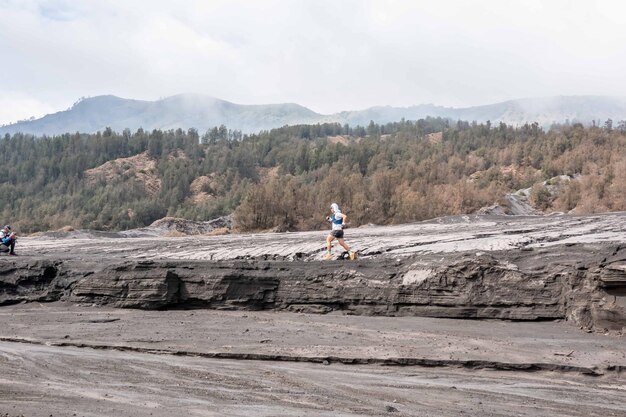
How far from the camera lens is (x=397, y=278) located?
49.8 ft

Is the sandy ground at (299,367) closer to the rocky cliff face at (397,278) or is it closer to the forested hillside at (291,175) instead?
the rocky cliff face at (397,278)

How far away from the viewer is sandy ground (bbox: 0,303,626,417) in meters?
8.88

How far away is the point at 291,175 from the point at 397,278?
49729 millimetres

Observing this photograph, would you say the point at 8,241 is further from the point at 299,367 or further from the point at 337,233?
the point at 299,367

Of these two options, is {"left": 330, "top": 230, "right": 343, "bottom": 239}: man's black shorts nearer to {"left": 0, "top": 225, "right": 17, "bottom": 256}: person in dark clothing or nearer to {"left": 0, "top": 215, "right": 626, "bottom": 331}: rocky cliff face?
{"left": 0, "top": 215, "right": 626, "bottom": 331}: rocky cliff face

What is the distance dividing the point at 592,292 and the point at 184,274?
931cm

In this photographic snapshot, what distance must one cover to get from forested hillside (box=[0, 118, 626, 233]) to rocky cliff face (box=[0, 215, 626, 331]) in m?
19.8

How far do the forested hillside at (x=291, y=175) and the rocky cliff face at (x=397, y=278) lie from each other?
19760 mm

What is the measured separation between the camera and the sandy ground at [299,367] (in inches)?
350

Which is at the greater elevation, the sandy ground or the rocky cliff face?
the rocky cliff face

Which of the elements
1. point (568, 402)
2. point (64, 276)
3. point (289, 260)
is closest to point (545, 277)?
point (568, 402)

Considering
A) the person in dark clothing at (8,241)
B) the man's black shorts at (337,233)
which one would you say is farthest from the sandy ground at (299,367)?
the person in dark clothing at (8,241)

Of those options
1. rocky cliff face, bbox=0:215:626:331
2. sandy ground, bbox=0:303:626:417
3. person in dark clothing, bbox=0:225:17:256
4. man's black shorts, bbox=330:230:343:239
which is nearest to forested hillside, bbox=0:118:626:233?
person in dark clothing, bbox=0:225:17:256

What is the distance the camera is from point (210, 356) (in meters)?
11.8
